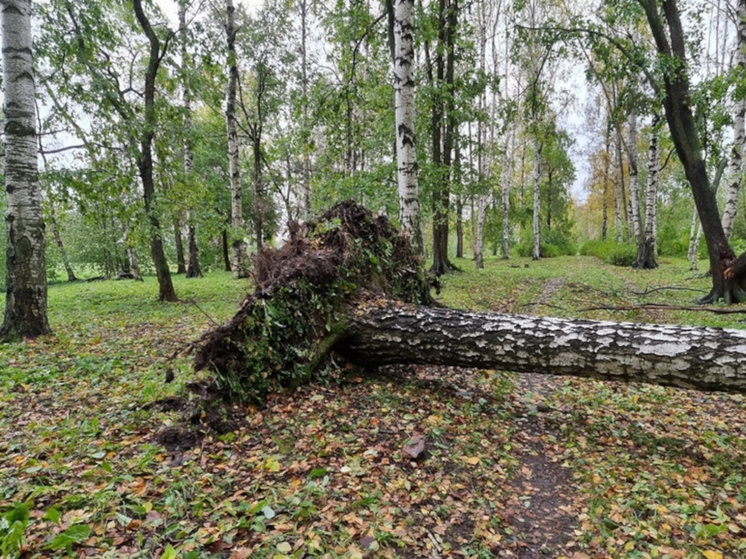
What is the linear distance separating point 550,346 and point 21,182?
22.6 feet

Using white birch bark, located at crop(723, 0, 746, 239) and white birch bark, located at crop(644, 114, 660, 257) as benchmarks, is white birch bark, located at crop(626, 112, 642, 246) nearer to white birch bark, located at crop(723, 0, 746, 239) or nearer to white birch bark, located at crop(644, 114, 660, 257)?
white birch bark, located at crop(644, 114, 660, 257)

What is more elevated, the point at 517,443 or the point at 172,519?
the point at 172,519

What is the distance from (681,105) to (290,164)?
19.3m

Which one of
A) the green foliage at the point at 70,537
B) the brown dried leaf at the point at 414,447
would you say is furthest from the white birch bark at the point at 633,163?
the green foliage at the point at 70,537

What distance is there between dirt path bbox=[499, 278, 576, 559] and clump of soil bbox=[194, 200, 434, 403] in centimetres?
197

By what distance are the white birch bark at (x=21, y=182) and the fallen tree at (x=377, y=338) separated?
3813 mm

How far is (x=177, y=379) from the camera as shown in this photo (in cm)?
369

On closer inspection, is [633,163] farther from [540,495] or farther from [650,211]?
[540,495]

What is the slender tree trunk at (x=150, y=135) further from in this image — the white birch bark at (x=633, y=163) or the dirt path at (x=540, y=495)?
the white birch bark at (x=633, y=163)

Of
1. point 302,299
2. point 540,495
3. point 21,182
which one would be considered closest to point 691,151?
point 540,495

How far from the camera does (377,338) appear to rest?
379 centimetres

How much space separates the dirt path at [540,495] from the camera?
2057mm

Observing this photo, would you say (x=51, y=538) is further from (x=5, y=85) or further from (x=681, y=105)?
(x=681, y=105)

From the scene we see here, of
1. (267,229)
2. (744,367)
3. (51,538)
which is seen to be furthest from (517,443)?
(267,229)
